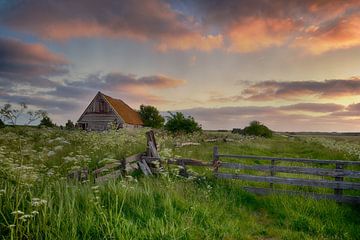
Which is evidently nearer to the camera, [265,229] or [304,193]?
[265,229]

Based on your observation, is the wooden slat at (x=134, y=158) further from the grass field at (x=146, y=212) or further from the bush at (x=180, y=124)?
the bush at (x=180, y=124)

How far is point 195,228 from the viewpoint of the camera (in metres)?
5.86

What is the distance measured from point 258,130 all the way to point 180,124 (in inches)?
874

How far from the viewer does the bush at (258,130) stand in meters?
52.4

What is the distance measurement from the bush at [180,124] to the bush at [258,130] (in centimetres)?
2058

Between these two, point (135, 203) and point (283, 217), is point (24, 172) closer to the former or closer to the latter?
point (135, 203)

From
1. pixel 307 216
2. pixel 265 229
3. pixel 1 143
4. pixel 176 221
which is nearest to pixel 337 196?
pixel 307 216

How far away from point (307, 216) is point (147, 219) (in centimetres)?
487

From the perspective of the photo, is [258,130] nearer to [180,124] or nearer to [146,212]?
[180,124]

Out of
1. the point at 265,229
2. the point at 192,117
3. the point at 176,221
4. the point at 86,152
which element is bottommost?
the point at 265,229

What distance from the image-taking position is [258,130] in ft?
172

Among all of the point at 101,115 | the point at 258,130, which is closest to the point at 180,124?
the point at 101,115

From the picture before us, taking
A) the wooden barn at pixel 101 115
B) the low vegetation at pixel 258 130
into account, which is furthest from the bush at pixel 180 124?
the low vegetation at pixel 258 130

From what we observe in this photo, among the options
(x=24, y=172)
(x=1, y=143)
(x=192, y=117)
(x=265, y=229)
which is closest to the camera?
(x=24, y=172)
